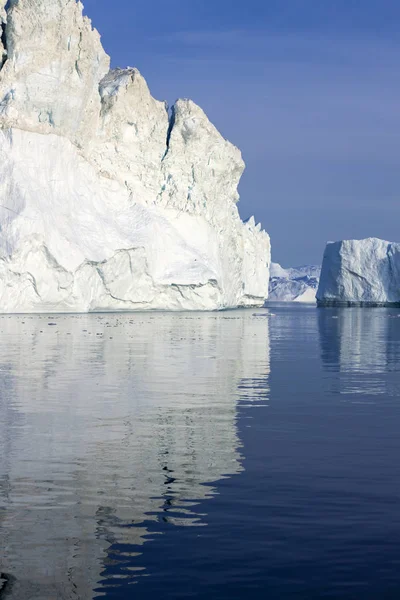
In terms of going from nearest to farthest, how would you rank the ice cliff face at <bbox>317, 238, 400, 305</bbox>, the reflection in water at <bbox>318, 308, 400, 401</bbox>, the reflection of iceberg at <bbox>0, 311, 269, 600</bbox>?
the reflection of iceberg at <bbox>0, 311, 269, 600</bbox> → the reflection in water at <bbox>318, 308, 400, 401</bbox> → the ice cliff face at <bbox>317, 238, 400, 305</bbox>

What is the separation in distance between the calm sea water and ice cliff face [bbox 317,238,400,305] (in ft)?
257

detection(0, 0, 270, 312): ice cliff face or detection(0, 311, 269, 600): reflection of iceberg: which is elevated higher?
detection(0, 0, 270, 312): ice cliff face

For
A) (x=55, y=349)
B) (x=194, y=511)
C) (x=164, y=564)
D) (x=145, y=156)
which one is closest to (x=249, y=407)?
(x=194, y=511)

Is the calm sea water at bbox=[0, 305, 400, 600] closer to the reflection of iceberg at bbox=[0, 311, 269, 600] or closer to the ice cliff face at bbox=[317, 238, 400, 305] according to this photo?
the reflection of iceberg at bbox=[0, 311, 269, 600]

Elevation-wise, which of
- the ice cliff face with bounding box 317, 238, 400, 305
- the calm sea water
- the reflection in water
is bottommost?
the calm sea water

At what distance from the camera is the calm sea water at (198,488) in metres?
5.30

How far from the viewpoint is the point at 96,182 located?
57500 millimetres

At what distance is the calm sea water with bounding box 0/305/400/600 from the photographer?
530 centimetres

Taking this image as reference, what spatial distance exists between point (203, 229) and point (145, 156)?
7.29 metres

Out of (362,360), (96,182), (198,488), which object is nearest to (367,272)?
(96,182)

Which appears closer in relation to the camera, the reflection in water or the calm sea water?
the calm sea water

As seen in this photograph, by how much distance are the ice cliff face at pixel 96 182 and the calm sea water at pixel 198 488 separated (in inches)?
1385

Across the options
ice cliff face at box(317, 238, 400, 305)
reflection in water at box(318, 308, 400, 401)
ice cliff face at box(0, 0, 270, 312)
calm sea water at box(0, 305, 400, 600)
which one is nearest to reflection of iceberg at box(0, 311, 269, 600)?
calm sea water at box(0, 305, 400, 600)

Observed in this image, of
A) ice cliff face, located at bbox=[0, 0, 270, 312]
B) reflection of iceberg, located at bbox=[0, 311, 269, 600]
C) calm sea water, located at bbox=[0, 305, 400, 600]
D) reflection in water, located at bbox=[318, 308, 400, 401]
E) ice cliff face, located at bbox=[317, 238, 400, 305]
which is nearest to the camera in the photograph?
Result: calm sea water, located at bbox=[0, 305, 400, 600]
